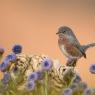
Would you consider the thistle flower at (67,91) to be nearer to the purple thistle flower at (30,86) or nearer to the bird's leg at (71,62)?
the purple thistle flower at (30,86)

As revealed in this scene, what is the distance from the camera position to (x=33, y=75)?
0.76 metres

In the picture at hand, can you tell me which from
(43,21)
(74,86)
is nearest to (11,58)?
(74,86)

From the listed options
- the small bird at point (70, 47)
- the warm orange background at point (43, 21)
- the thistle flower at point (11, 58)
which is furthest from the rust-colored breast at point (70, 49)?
the warm orange background at point (43, 21)

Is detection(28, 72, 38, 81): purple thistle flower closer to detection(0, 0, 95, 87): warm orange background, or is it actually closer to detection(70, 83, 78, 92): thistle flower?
detection(70, 83, 78, 92): thistle flower

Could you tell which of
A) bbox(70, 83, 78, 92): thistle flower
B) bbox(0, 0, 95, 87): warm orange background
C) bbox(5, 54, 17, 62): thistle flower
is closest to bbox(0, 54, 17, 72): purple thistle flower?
bbox(5, 54, 17, 62): thistle flower

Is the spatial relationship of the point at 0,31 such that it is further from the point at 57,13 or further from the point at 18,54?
the point at 18,54

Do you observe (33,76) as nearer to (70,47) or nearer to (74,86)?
(74,86)

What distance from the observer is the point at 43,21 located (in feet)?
7.23

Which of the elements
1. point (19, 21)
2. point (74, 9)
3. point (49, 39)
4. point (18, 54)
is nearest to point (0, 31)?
point (19, 21)

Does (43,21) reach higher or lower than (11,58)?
higher

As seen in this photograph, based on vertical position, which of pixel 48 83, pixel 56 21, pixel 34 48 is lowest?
pixel 48 83

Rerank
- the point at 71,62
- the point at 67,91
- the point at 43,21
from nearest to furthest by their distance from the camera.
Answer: the point at 67,91 < the point at 71,62 < the point at 43,21

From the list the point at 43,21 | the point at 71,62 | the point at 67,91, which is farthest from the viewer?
the point at 43,21

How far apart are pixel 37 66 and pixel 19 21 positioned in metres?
1.38
